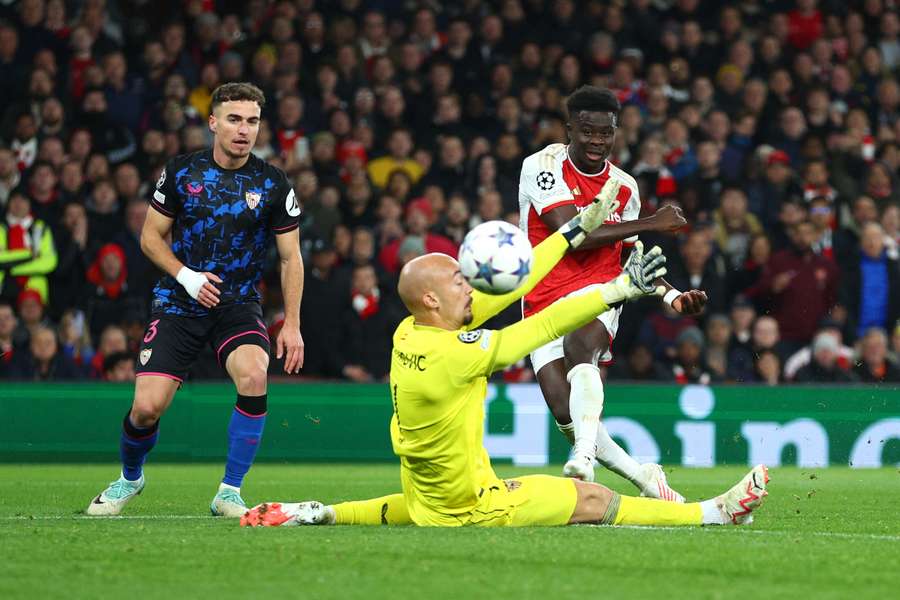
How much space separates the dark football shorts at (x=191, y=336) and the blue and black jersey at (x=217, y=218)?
56mm

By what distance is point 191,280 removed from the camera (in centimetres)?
839

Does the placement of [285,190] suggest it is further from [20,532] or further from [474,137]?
[474,137]

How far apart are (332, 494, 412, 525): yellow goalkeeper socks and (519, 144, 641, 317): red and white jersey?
2.09 metres

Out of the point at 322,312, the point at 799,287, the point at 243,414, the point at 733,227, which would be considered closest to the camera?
the point at 243,414

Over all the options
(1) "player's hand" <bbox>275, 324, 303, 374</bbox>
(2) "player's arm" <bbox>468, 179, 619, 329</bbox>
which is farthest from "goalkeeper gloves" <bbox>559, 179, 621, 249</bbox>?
(1) "player's hand" <bbox>275, 324, 303, 374</bbox>

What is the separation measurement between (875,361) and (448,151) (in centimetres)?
507

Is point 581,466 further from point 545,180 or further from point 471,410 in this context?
point 545,180

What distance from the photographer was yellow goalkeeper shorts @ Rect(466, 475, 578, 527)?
23.6 feet

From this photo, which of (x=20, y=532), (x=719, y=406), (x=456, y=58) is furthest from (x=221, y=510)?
(x=456, y=58)

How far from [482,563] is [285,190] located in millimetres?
3621

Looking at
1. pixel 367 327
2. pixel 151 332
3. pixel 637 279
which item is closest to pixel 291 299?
pixel 151 332

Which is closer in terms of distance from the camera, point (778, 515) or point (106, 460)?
point (778, 515)

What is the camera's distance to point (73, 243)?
1484 cm

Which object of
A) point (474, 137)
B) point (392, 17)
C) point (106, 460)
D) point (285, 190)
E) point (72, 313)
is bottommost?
point (106, 460)
